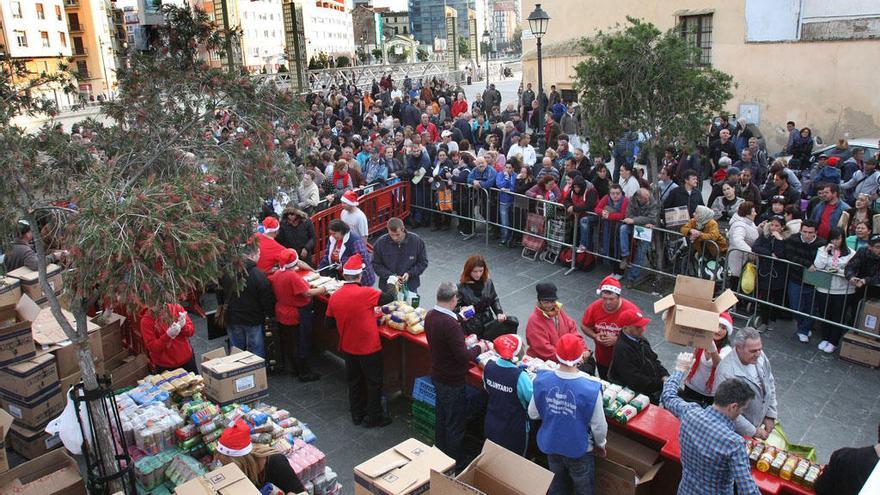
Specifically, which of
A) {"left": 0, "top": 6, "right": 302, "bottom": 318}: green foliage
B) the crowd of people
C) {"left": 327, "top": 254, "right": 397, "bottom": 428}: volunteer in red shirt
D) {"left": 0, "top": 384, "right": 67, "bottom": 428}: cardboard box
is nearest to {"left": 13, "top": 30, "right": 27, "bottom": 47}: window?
the crowd of people

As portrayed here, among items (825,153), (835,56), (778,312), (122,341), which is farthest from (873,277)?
(835,56)

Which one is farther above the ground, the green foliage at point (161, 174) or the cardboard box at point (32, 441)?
the green foliage at point (161, 174)

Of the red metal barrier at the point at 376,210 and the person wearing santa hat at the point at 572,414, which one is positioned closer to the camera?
the person wearing santa hat at the point at 572,414

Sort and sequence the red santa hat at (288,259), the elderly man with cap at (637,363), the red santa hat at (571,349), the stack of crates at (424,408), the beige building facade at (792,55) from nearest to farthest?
the red santa hat at (571,349) < the elderly man with cap at (637,363) < the stack of crates at (424,408) < the red santa hat at (288,259) < the beige building facade at (792,55)

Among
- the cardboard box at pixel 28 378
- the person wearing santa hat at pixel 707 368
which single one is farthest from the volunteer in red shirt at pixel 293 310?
the person wearing santa hat at pixel 707 368

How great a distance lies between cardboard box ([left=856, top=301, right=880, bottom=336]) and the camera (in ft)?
26.4

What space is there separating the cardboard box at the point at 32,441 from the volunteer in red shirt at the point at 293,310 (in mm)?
2713

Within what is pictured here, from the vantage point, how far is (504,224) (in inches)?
504

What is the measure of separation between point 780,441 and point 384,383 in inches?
170

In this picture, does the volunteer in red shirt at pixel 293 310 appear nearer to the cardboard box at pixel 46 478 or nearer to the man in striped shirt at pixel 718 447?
the cardboard box at pixel 46 478

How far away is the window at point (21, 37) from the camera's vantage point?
6057cm

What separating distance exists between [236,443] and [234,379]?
1310mm

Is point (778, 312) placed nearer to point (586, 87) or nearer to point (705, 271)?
point (705, 271)

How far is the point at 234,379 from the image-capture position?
20.3ft
